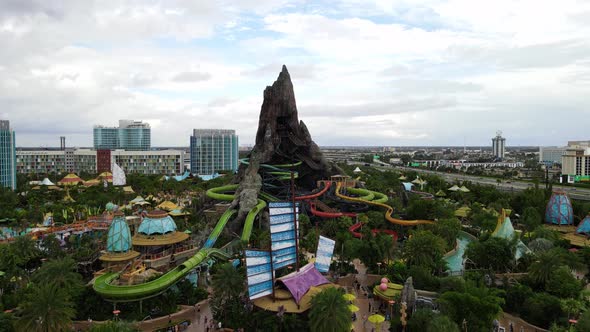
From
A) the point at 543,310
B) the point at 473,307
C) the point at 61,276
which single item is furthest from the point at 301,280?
the point at 61,276

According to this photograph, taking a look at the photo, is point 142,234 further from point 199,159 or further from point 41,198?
point 199,159

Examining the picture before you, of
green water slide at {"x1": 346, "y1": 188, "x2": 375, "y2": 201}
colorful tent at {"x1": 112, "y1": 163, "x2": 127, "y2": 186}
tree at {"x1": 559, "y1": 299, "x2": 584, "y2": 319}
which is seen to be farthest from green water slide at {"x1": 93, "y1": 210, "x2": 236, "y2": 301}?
colorful tent at {"x1": 112, "y1": 163, "x2": 127, "y2": 186}

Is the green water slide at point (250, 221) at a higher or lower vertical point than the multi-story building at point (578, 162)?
lower

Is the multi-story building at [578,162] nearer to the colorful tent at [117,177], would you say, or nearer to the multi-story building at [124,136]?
the colorful tent at [117,177]

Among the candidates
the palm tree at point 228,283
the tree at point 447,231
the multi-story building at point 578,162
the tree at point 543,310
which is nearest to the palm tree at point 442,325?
the tree at point 543,310

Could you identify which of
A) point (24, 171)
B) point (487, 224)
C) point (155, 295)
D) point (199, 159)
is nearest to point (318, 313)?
point (155, 295)
